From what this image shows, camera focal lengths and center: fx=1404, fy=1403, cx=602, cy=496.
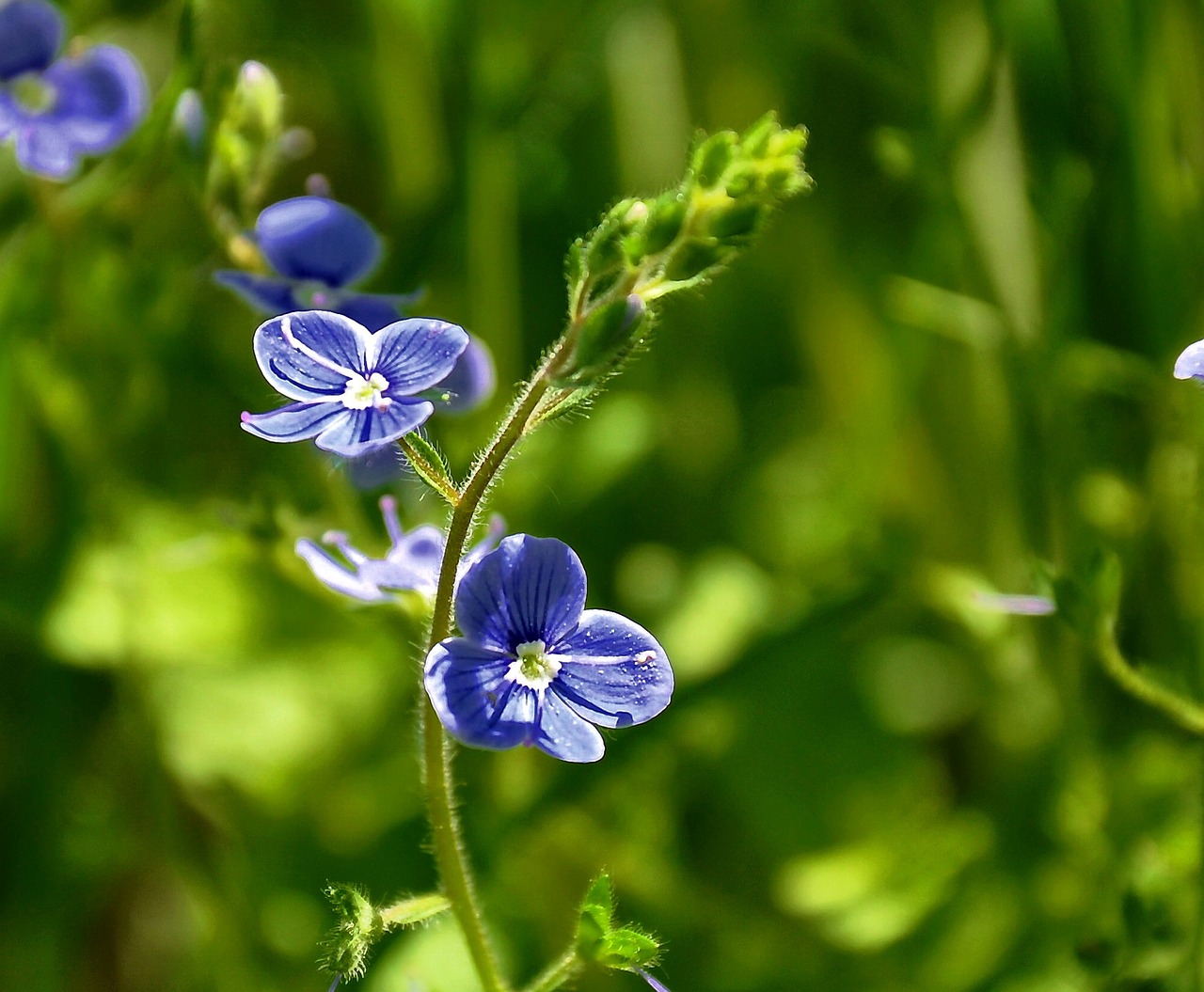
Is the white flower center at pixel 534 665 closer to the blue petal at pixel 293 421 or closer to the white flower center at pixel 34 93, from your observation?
the blue petal at pixel 293 421

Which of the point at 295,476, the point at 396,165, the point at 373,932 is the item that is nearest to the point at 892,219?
the point at 396,165

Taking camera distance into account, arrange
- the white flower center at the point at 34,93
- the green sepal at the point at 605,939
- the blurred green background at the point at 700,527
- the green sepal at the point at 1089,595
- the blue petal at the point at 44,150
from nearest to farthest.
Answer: the green sepal at the point at 605,939 → the green sepal at the point at 1089,595 → the blue petal at the point at 44,150 → the white flower center at the point at 34,93 → the blurred green background at the point at 700,527

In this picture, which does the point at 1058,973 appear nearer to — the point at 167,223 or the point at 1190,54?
the point at 1190,54

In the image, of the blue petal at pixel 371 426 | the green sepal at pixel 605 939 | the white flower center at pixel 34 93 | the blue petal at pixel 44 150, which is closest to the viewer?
the blue petal at pixel 371 426

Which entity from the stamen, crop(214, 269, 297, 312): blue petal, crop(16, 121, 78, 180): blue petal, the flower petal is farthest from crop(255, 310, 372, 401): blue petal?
crop(16, 121, 78, 180): blue petal

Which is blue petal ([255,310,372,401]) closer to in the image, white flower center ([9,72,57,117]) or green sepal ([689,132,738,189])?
green sepal ([689,132,738,189])

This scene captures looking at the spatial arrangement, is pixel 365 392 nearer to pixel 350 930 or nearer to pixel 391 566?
pixel 391 566

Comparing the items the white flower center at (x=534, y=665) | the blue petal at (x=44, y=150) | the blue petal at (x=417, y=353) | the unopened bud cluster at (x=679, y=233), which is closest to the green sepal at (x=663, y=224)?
the unopened bud cluster at (x=679, y=233)
